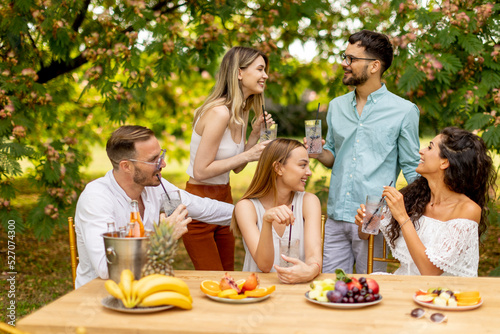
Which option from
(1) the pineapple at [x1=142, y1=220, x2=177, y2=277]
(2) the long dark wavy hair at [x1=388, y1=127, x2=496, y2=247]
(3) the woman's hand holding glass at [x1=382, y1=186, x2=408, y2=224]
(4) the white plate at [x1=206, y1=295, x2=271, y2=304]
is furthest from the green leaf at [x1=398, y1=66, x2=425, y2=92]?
(1) the pineapple at [x1=142, y1=220, x2=177, y2=277]

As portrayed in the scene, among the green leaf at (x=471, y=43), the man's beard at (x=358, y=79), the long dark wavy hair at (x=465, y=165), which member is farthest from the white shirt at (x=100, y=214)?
the green leaf at (x=471, y=43)

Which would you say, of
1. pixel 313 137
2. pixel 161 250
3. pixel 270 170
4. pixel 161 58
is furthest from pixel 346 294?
pixel 161 58

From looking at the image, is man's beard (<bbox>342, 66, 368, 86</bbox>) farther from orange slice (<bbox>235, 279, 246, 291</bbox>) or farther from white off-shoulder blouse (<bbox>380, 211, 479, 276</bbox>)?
orange slice (<bbox>235, 279, 246, 291</bbox>)

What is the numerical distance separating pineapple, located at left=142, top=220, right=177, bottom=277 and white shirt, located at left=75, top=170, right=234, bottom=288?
250 millimetres

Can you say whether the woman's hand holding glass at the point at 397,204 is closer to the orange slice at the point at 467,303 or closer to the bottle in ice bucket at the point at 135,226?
the orange slice at the point at 467,303

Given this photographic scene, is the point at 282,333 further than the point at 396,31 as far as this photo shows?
No

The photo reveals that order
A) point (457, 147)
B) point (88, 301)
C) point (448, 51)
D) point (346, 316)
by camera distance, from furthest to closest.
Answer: point (448, 51)
point (457, 147)
point (88, 301)
point (346, 316)

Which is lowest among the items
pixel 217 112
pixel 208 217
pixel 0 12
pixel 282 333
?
pixel 282 333

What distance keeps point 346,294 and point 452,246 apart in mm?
1139

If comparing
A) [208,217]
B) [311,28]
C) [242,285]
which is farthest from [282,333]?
[311,28]

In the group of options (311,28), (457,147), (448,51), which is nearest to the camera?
(457,147)

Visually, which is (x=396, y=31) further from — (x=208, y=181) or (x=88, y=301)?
(x=88, y=301)

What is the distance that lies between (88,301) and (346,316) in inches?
41.7

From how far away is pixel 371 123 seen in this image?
3.79 meters
